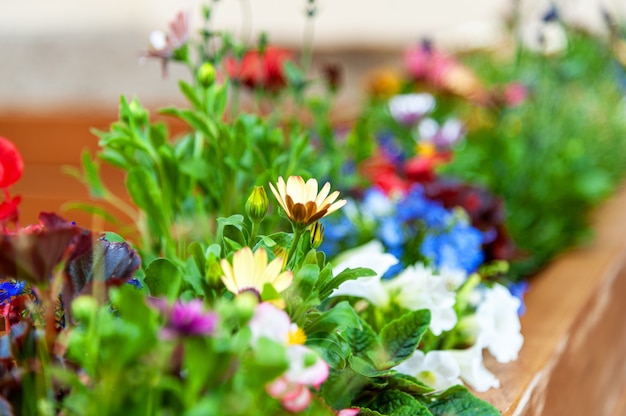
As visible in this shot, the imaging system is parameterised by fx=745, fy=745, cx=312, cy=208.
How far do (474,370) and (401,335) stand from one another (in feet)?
0.31

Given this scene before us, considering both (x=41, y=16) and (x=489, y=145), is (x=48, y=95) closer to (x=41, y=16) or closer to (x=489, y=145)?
(x=41, y=16)

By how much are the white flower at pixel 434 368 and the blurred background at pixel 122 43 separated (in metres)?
1.35

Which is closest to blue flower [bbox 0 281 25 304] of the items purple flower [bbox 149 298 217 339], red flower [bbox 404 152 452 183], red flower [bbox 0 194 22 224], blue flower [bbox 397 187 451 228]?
red flower [bbox 0 194 22 224]

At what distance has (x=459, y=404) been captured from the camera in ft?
1.27

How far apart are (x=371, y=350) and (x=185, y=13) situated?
0.27 meters

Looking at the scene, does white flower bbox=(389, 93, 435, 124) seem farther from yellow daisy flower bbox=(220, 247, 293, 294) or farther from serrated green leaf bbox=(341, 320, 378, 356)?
yellow daisy flower bbox=(220, 247, 293, 294)

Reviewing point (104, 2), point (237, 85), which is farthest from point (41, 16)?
point (237, 85)

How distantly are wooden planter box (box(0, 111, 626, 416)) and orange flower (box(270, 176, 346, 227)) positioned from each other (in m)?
0.18

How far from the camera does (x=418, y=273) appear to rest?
47 cm

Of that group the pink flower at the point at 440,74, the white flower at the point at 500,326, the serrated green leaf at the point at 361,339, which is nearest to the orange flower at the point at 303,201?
the serrated green leaf at the point at 361,339

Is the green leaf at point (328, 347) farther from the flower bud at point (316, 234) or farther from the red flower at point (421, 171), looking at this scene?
the red flower at point (421, 171)

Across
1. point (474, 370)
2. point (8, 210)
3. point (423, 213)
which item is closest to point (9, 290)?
point (8, 210)

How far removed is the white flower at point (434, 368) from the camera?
42 centimetres

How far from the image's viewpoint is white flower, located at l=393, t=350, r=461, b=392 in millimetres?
420
